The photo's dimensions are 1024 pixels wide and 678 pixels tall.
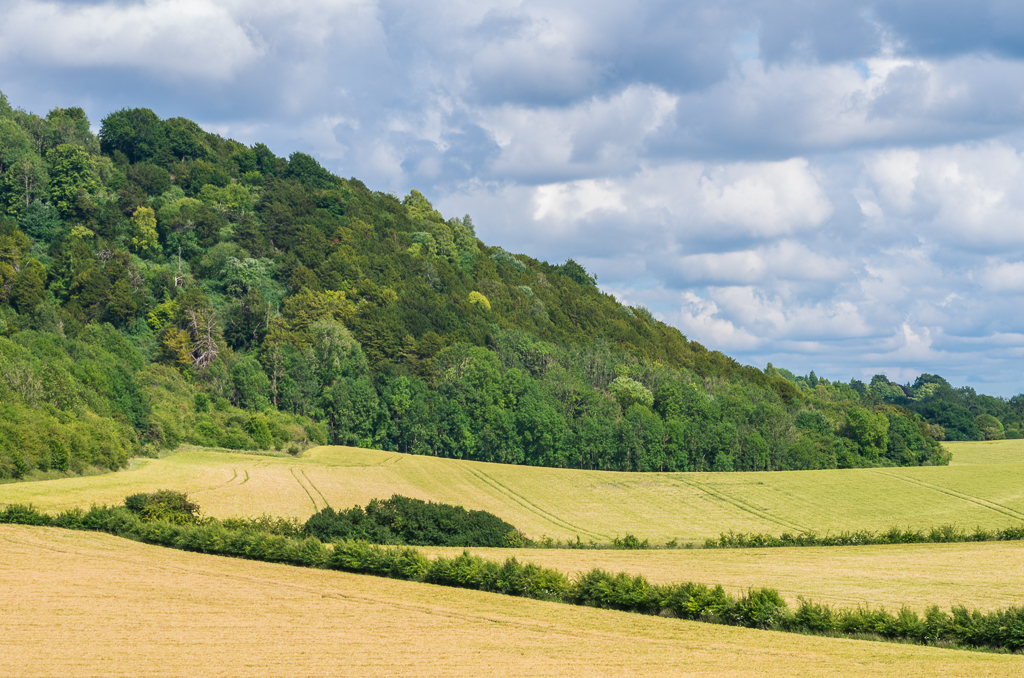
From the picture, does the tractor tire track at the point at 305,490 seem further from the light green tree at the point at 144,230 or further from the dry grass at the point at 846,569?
the light green tree at the point at 144,230

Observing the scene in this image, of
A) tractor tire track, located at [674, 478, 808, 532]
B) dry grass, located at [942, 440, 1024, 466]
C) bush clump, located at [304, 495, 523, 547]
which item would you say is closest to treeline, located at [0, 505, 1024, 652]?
bush clump, located at [304, 495, 523, 547]

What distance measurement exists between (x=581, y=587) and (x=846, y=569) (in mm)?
15110

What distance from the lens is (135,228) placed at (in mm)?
148875

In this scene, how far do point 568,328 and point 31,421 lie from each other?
10724cm

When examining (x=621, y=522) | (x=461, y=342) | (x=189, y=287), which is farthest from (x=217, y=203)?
(x=621, y=522)

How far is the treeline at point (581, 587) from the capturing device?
2414cm

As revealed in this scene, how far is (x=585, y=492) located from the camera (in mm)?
77438

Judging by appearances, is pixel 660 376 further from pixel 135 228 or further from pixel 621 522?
pixel 135 228

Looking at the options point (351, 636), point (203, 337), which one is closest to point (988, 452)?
point (203, 337)

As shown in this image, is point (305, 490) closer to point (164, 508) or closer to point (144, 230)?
point (164, 508)

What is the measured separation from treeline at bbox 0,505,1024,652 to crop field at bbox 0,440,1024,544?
9.87 metres

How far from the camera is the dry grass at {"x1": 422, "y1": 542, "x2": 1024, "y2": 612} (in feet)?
105

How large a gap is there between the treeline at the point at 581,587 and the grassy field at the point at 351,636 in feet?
3.27

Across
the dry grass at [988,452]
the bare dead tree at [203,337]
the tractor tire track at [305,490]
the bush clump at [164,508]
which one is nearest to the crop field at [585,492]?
the tractor tire track at [305,490]
